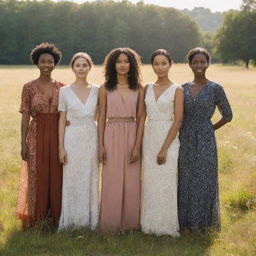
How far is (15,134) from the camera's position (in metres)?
12.6

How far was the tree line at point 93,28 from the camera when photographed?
83750 millimetres

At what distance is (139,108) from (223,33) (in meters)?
70.0

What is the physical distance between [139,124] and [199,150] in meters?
0.82

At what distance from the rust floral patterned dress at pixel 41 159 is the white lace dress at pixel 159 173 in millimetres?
1146

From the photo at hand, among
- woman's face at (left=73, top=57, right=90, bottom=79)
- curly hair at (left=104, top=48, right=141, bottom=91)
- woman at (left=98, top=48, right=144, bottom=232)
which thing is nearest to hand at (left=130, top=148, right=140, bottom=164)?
woman at (left=98, top=48, right=144, bottom=232)

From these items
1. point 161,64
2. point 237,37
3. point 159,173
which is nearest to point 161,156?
point 159,173

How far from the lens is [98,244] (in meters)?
5.61

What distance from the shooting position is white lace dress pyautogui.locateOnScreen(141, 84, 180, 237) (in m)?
5.79

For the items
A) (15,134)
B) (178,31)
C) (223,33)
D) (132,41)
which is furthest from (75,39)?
(15,134)

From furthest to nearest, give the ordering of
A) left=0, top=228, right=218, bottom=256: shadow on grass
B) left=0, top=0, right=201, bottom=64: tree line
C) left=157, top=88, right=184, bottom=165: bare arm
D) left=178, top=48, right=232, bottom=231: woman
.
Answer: left=0, top=0, right=201, bottom=64: tree line → left=178, top=48, right=232, bottom=231: woman → left=157, top=88, right=184, bottom=165: bare arm → left=0, top=228, right=218, bottom=256: shadow on grass

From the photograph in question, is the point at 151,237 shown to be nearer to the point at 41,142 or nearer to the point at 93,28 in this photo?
the point at 41,142

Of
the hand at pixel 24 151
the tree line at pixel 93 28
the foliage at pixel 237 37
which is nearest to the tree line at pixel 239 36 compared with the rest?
the foliage at pixel 237 37

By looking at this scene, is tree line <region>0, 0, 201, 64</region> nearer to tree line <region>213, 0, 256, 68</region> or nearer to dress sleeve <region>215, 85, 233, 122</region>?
tree line <region>213, 0, 256, 68</region>

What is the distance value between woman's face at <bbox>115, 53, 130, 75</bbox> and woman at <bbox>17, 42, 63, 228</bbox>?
0.86m
